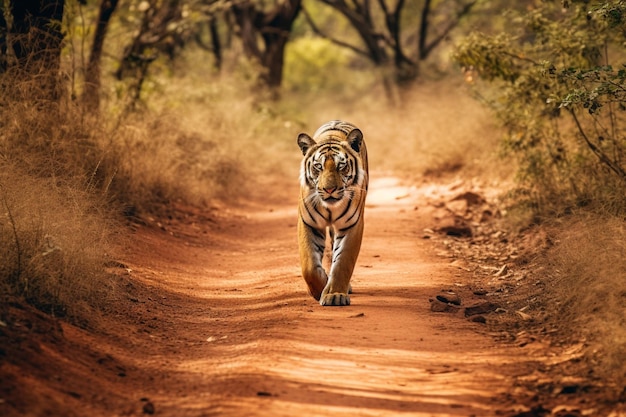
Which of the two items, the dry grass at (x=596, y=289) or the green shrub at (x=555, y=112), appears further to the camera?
the green shrub at (x=555, y=112)

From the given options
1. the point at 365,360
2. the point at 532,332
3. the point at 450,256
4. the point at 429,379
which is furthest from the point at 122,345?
the point at 450,256

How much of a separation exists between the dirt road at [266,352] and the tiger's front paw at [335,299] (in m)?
0.08

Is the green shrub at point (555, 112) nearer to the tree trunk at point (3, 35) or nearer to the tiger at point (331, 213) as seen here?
the tiger at point (331, 213)

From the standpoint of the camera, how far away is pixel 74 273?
6.68 metres

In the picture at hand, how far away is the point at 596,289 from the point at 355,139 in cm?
253

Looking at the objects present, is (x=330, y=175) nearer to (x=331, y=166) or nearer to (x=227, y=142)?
(x=331, y=166)

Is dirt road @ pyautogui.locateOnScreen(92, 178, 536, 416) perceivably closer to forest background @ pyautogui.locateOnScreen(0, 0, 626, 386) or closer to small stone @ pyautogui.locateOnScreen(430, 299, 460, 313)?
small stone @ pyautogui.locateOnScreen(430, 299, 460, 313)

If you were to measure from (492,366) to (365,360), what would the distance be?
780mm

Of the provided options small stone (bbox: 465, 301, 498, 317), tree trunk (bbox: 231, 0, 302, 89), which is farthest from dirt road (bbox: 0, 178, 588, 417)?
tree trunk (bbox: 231, 0, 302, 89)

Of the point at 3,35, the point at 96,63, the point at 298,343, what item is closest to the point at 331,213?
the point at 298,343

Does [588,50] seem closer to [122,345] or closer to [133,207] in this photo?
[133,207]

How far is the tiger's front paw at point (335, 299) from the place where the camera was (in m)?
7.27

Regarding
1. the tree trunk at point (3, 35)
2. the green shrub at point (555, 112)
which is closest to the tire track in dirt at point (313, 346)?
the green shrub at point (555, 112)

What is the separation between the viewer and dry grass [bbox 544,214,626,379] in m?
5.60
